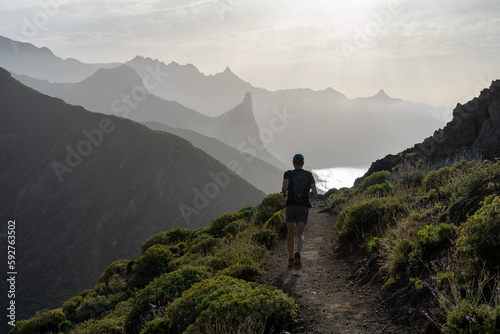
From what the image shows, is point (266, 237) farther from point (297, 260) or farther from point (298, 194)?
point (298, 194)

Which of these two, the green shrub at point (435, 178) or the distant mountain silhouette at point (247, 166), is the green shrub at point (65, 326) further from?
the distant mountain silhouette at point (247, 166)

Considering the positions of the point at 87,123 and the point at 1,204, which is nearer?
the point at 1,204

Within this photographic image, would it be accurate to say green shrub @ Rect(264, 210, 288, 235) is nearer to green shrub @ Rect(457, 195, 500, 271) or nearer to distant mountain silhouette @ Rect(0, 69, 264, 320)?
green shrub @ Rect(457, 195, 500, 271)

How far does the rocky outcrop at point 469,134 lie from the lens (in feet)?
54.4

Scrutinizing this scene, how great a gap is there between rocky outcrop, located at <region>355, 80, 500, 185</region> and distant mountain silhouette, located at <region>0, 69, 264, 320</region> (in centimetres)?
6276

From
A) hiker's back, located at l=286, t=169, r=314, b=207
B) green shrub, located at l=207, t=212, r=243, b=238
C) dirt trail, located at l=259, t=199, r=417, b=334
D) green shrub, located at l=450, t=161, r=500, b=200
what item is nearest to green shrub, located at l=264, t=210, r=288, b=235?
dirt trail, located at l=259, t=199, r=417, b=334

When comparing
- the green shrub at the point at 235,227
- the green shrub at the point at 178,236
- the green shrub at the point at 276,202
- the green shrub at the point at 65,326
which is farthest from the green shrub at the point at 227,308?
the green shrub at the point at 178,236

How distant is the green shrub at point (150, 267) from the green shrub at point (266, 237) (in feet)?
14.3

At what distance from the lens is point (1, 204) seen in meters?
90.4

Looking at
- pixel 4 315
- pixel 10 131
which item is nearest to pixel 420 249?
pixel 4 315

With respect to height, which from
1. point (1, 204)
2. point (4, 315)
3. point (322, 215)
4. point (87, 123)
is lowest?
point (4, 315)

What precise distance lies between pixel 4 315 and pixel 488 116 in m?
72.7

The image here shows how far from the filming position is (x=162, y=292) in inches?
291

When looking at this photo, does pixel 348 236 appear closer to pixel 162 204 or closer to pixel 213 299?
pixel 213 299
